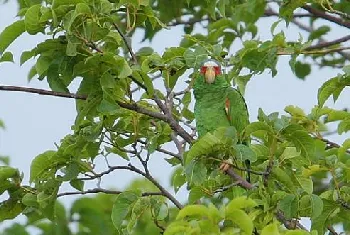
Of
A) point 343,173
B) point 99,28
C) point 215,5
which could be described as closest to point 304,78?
point 215,5

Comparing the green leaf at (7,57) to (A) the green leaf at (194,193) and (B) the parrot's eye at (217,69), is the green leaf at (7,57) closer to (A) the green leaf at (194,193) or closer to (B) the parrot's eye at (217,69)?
(A) the green leaf at (194,193)

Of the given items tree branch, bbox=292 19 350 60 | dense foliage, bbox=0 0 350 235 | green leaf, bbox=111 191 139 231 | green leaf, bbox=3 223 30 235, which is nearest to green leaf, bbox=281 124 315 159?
dense foliage, bbox=0 0 350 235

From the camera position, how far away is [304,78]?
22.1 feet

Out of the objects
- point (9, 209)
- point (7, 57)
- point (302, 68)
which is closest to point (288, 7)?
point (7, 57)

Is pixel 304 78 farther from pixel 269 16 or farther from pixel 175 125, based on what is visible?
pixel 175 125

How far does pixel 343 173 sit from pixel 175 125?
0.70m

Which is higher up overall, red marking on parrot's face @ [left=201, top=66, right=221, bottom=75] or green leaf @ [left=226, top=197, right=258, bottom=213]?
red marking on parrot's face @ [left=201, top=66, right=221, bottom=75]

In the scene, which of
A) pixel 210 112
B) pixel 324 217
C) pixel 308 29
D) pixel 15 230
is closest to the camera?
pixel 15 230

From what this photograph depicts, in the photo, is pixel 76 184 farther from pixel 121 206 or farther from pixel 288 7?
pixel 288 7

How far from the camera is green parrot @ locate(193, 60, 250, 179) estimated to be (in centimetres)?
476

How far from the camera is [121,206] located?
3906mm

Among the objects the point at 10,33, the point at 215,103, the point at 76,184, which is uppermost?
the point at 10,33

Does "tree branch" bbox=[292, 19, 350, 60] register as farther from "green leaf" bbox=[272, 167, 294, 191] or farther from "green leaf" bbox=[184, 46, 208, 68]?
"green leaf" bbox=[272, 167, 294, 191]

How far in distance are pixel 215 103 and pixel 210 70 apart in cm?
15
